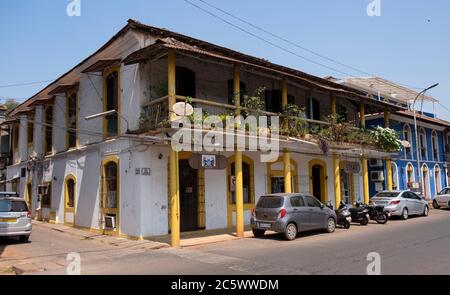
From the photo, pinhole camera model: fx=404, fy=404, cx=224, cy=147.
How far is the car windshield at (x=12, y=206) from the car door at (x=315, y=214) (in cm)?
1036

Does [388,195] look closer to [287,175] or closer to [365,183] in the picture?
[365,183]

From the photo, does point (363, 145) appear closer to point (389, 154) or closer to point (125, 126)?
point (389, 154)

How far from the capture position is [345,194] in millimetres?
24156

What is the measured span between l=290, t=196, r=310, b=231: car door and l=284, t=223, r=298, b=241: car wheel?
0.78 ft

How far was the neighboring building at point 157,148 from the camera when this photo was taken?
1449cm

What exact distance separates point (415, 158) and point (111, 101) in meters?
24.7

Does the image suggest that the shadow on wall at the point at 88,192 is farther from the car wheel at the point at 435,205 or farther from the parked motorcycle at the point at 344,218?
the car wheel at the point at 435,205

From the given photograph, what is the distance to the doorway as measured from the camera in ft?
52.0

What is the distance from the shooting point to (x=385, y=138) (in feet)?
75.2

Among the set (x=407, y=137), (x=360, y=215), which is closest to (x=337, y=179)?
(x=360, y=215)

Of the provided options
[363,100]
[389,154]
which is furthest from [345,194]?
[363,100]

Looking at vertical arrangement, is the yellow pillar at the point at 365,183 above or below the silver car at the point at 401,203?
above

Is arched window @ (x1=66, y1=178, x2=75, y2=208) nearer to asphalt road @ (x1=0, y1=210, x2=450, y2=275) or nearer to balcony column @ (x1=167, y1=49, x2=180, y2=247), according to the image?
asphalt road @ (x1=0, y1=210, x2=450, y2=275)
